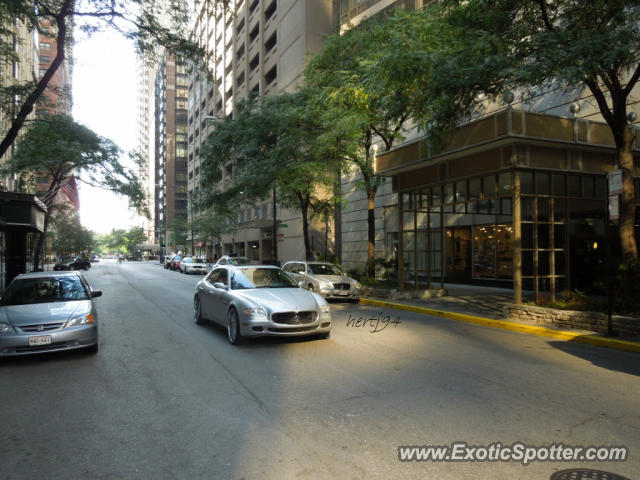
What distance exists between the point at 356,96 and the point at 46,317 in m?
10.6

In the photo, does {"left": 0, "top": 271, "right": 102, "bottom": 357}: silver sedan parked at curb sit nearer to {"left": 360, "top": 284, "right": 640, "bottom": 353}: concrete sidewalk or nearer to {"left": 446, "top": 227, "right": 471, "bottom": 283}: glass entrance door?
{"left": 360, "top": 284, "right": 640, "bottom": 353}: concrete sidewalk

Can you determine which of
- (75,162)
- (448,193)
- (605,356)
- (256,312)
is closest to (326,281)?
(448,193)

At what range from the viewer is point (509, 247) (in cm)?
1827

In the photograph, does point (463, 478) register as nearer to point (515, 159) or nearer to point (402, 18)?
point (515, 159)

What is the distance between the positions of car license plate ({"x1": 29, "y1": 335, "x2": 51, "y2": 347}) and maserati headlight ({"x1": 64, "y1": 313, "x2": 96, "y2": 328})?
0.32 metres

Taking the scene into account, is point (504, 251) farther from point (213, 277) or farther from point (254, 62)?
point (254, 62)

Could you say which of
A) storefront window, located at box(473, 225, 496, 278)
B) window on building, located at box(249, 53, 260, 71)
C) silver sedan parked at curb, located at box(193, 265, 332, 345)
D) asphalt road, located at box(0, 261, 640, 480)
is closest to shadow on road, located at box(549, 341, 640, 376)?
asphalt road, located at box(0, 261, 640, 480)

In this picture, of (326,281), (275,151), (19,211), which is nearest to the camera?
(326,281)

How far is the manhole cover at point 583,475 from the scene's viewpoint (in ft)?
10.8

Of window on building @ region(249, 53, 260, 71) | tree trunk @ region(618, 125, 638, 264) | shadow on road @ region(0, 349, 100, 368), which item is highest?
window on building @ region(249, 53, 260, 71)

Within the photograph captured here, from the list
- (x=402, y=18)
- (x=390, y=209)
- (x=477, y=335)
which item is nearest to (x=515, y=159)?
(x=477, y=335)

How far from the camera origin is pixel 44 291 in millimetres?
7918

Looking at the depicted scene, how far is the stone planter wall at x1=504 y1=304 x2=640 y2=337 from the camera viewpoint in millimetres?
8289

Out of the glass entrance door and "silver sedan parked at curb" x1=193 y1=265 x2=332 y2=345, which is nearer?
"silver sedan parked at curb" x1=193 y1=265 x2=332 y2=345
